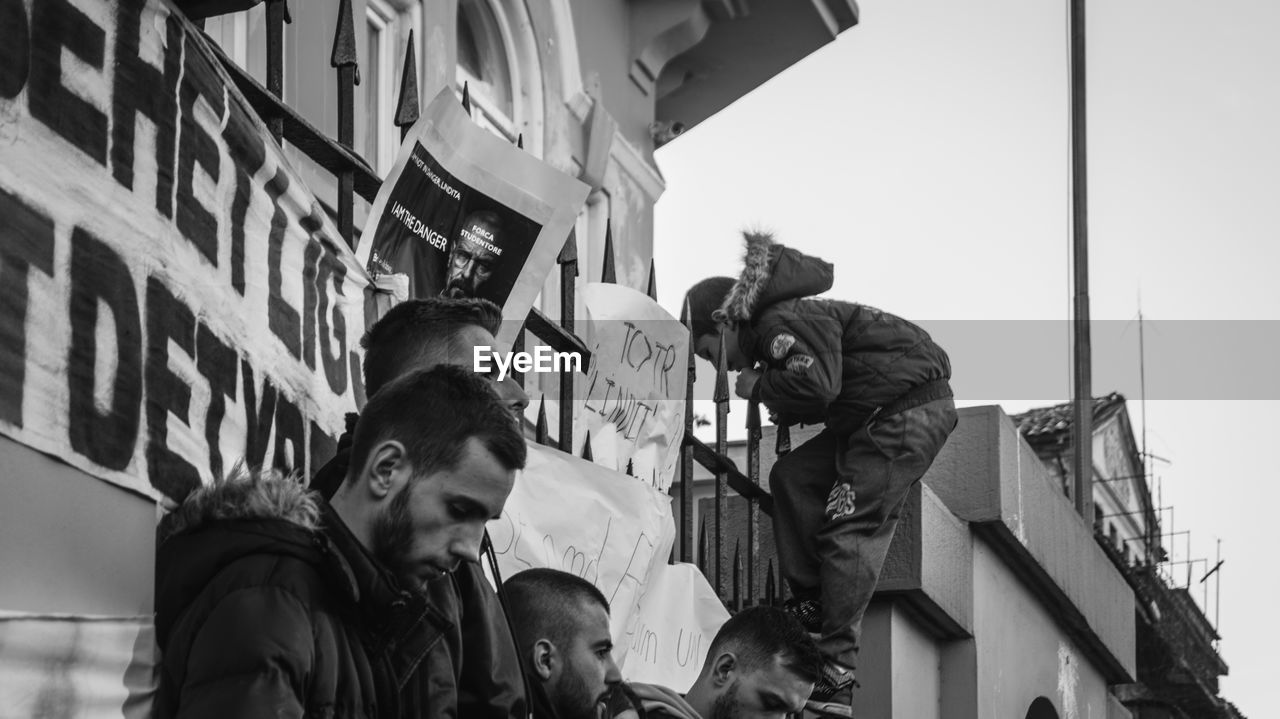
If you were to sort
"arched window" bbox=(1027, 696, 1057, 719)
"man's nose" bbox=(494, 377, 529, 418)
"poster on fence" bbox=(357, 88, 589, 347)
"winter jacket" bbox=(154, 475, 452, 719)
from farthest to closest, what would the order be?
"arched window" bbox=(1027, 696, 1057, 719) → "poster on fence" bbox=(357, 88, 589, 347) → "man's nose" bbox=(494, 377, 529, 418) → "winter jacket" bbox=(154, 475, 452, 719)

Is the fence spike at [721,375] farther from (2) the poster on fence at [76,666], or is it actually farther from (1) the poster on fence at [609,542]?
(2) the poster on fence at [76,666]

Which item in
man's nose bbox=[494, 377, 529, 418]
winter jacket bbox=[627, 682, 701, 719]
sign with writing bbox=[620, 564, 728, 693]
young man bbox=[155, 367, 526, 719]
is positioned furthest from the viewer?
sign with writing bbox=[620, 564, 728, 693]

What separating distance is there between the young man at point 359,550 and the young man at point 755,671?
8.31 ft

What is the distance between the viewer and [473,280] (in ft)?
15.7

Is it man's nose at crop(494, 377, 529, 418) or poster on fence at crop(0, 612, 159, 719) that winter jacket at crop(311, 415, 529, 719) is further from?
poster on fence at crop(0, 612, 159, 719)

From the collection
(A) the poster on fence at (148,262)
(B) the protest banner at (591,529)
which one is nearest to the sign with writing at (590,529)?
(B) the protest banner at (591,529)

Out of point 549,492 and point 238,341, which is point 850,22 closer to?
point 549,492

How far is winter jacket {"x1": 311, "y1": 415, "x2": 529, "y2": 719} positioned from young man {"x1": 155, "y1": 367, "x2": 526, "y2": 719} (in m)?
0.16

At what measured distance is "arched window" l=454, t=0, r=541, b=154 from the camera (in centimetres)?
1044

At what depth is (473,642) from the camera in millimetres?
3561

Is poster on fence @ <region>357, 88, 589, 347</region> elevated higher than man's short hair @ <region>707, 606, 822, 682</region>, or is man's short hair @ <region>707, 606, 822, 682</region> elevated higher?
poster on fence @ <region>357, 88, 589, 347</region>

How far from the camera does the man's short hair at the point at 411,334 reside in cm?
371

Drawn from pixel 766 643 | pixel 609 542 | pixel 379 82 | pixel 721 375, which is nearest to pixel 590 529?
pixel 609 542

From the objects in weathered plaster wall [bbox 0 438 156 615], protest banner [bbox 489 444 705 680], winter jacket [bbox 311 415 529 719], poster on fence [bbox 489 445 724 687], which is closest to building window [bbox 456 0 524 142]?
poster on fence [bbox 489 445 724 687]
